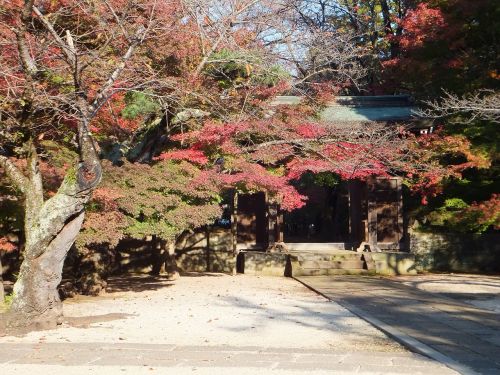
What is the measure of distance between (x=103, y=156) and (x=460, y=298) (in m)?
9.25

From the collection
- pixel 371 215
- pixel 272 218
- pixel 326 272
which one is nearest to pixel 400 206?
pixel 371 215

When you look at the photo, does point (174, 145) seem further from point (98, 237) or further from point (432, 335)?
point (432, 335)

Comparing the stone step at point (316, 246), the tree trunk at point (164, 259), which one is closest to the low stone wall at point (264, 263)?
the stone step at point (316, 246)

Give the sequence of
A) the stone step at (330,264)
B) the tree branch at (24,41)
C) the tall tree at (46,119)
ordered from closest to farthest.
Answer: the tree branch at (24,41)
the tall tree at (46,119)
the stone step at (330,264)

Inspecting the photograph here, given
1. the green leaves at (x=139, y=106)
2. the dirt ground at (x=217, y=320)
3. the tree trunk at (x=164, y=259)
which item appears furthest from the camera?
the tree trunk at (x=164, y=259)

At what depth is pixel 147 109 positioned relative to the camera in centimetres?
1277

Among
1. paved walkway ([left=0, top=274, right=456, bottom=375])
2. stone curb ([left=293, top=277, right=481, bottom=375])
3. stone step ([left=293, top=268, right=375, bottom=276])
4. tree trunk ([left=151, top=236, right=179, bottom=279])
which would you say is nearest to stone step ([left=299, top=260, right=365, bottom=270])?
stone step ([left=293, top=268, right=375, bottom=276])

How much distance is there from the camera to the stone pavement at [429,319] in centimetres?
663

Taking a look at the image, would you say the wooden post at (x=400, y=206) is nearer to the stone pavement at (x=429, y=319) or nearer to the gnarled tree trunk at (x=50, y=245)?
the stone pavement at (x=429, y=319)

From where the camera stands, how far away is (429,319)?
9211 mm

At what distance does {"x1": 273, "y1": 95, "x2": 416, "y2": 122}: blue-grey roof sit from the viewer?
1941cm

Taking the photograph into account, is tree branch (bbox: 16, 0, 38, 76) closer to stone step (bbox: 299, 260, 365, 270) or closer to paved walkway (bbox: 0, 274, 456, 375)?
paved walkway (bbox: 0, 274, 456, 375)

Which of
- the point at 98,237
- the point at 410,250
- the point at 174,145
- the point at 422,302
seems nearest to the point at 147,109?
the point at 174,145

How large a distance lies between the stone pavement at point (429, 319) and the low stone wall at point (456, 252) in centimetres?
440
